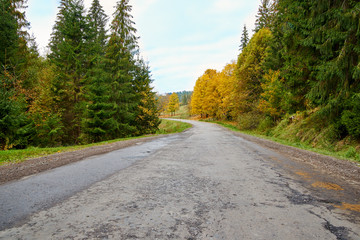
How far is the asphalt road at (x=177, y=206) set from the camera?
7.09 feet

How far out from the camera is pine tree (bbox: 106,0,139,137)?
18.2 metres

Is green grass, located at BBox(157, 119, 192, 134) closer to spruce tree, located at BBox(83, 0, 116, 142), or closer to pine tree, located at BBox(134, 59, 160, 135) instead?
pine tree, located at BBox(134, 59, 160, 135)

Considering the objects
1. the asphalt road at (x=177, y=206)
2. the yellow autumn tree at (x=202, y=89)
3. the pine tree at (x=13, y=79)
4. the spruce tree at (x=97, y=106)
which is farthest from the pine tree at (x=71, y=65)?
the yellow autumn tree at (x=202, y=89)

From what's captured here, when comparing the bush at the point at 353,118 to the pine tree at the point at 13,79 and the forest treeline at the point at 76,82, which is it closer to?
the forest treeline at the point at 76,82

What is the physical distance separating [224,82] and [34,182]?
33601 mm

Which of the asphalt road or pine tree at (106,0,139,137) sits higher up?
pine tree at (106,0,139,137)

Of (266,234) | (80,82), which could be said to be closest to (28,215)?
(266,234)

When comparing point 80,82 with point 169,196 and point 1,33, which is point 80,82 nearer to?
point 1,33

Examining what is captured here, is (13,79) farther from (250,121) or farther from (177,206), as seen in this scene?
(250,121)

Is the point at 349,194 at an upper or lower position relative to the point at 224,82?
lower

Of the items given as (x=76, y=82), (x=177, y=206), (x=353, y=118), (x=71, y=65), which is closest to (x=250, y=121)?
(x=353, y=118)

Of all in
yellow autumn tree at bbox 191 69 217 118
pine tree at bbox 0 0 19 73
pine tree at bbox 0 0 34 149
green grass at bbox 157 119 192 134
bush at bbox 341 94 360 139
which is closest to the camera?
bush at bbox 341 94 360 139

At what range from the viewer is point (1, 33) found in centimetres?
1377

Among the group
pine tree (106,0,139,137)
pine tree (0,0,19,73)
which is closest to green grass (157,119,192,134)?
pine tree (106,0,139,137)
